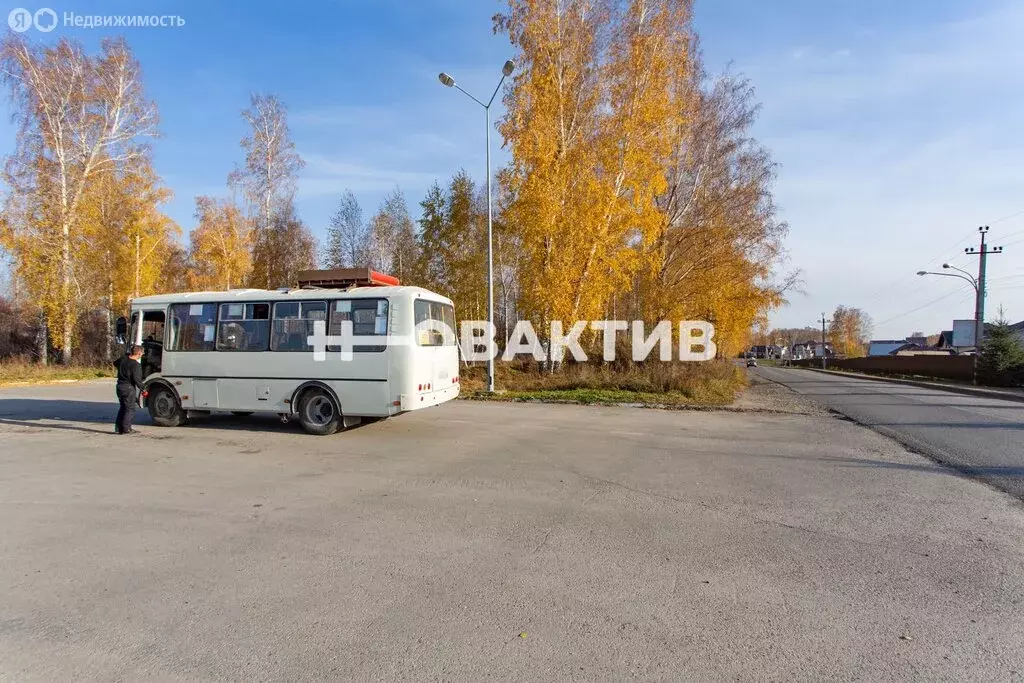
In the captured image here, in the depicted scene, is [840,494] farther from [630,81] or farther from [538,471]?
[630,81]

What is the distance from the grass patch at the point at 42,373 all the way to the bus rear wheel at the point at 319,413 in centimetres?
2134

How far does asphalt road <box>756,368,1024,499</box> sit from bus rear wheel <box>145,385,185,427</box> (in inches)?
561

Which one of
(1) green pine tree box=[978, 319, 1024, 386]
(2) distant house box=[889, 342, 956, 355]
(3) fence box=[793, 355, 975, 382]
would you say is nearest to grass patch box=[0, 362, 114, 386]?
(1) green pine tree box=[978, 319, 1024, 386]

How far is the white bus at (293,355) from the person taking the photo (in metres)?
10.0

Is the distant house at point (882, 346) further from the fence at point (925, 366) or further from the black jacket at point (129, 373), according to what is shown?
the black jacket at point (129, 373)

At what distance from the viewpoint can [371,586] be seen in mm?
4047

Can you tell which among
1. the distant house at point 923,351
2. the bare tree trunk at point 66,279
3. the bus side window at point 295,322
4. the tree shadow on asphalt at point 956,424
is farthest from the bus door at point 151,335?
the distant house at point 923,351

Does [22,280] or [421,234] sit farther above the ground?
[421,234]

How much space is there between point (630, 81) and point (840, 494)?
1850cm

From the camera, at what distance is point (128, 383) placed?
10609 mm

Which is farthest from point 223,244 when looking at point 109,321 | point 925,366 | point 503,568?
point 925,366

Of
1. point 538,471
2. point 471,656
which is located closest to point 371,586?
point 471,656

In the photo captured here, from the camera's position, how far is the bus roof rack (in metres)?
10.8

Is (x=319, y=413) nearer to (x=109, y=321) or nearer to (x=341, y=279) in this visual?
(x=341, y=279)
